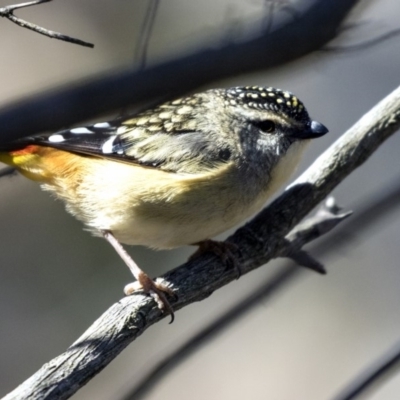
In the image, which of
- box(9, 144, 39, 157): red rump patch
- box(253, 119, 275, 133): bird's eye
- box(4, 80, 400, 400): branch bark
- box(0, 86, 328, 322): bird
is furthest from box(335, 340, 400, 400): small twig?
box(9, 144, 39, 157): red rump patch

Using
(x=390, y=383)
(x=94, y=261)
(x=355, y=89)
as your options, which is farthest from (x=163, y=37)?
(x=390, y=383)

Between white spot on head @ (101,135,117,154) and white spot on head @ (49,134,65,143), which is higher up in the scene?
white spot on head @ (101,135,117,154)

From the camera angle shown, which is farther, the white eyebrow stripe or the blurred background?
the blurred background

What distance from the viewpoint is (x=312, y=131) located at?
370 cm

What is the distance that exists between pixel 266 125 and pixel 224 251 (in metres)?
0.70

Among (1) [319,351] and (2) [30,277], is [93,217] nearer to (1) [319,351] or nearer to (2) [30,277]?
(2) [30,277]

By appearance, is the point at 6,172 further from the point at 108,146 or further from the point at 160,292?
the point at 160,292

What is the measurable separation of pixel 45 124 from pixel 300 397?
548cm

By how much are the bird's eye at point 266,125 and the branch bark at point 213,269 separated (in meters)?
0.41

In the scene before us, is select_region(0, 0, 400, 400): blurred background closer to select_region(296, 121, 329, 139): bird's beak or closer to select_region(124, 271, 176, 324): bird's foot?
select_region(296, 121, 329, 139): bird's beak

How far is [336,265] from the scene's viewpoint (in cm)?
747

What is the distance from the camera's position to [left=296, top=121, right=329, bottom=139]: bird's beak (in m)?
3.67

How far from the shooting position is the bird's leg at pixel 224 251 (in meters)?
3.65

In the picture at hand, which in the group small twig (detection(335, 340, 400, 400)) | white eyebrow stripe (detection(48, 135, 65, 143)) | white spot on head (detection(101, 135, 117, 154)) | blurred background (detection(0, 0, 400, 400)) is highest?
small twig (detection(335, 340, 400, 400))
